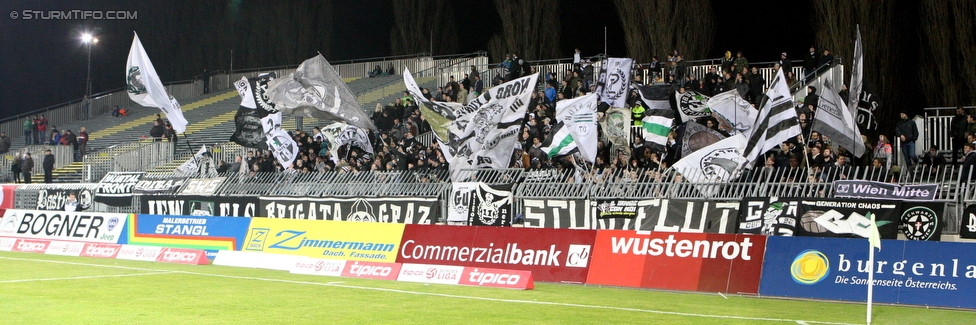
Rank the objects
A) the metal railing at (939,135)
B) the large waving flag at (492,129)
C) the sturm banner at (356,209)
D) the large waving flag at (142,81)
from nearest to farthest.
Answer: the sturm banner at (356,209) < the large waving flag at (492,129) < the metal railing at (939,135) < the large waving flag at (142,81)

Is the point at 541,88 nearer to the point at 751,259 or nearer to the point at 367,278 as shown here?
the point at 367,278

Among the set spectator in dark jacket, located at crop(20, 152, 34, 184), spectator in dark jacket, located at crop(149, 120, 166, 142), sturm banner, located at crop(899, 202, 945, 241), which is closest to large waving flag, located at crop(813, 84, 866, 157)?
sturm banner, located at crop(899, 202, 945, 241)

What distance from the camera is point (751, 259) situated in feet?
52.3

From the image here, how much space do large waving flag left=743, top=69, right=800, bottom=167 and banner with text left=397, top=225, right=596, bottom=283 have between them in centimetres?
355

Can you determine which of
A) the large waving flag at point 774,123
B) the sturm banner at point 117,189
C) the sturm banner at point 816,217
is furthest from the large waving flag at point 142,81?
the sturm banner at point 816,217

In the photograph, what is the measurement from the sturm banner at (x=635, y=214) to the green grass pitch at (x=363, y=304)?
2.44 meters

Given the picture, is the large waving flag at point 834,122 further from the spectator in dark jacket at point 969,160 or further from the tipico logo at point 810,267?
the tipico logo at point 810,267

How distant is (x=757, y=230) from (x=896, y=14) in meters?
20.9

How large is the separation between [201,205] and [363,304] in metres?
15.2

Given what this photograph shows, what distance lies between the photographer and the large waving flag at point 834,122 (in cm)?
1881

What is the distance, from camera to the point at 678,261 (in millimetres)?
16703

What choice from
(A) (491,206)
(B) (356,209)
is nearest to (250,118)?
(B) (356,209)

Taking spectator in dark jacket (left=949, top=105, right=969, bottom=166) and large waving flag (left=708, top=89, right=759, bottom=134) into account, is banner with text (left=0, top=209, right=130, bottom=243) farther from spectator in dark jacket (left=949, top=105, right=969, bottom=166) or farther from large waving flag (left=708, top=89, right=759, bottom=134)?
spectator in dark jacket (left=949, top=105, right=969, bottom=166)

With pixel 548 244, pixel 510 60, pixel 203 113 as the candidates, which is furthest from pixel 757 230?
pixel 203 113
